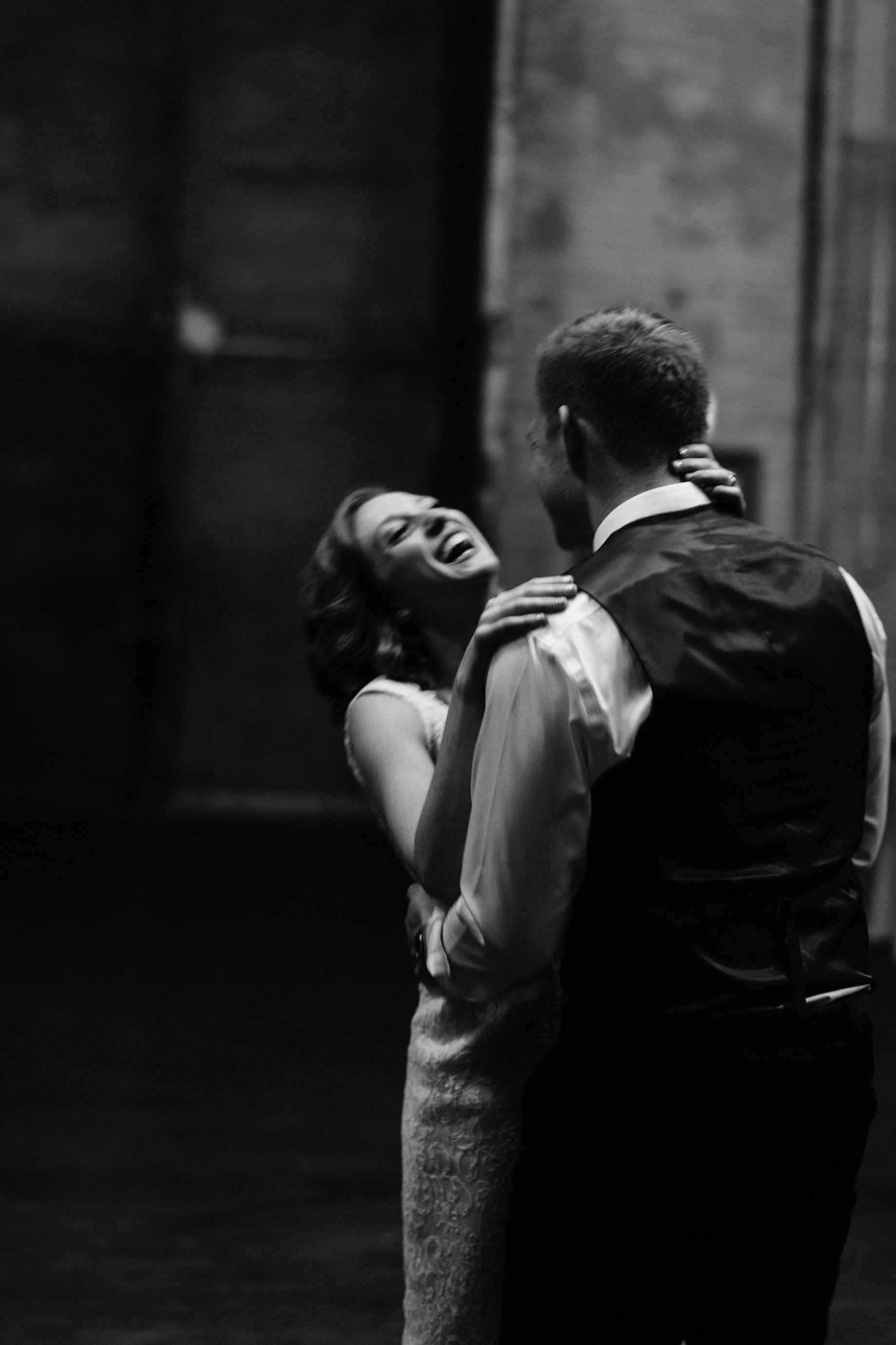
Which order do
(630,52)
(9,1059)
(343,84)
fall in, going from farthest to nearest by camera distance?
(343,84) → (630,52) → (9,1059)

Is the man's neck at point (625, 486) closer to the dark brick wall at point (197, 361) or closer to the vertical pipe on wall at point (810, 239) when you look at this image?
the vertical pipe on wall at point (810, 239)

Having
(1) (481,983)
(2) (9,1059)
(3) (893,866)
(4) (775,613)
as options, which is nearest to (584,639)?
(4) (775,613)

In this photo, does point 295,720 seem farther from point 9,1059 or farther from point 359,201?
point 9,1059

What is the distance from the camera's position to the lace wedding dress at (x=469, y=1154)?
1.82 meters

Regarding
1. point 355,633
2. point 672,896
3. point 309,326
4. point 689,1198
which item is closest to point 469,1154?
point 689,1198

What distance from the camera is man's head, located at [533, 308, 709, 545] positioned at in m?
1.56

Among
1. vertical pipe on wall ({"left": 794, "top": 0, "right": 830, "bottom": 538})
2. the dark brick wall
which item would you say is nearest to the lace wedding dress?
vertical pipe on wall ({"left": 794, "top": 0, "right": 830, "bottom": 538})

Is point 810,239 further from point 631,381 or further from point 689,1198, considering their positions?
point 689,1198

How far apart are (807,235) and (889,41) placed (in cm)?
105

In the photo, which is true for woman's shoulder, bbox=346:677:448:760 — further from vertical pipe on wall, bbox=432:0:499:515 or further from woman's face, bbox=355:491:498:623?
vertical pipe on wall, bbox=432:0:499:515

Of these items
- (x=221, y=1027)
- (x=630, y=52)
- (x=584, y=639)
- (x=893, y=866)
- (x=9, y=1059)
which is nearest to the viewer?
(x=584, y=639)

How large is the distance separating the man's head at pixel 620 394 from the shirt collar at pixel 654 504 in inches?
0.8

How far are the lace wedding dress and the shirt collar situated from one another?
51cm

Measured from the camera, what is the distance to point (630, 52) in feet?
29.5
